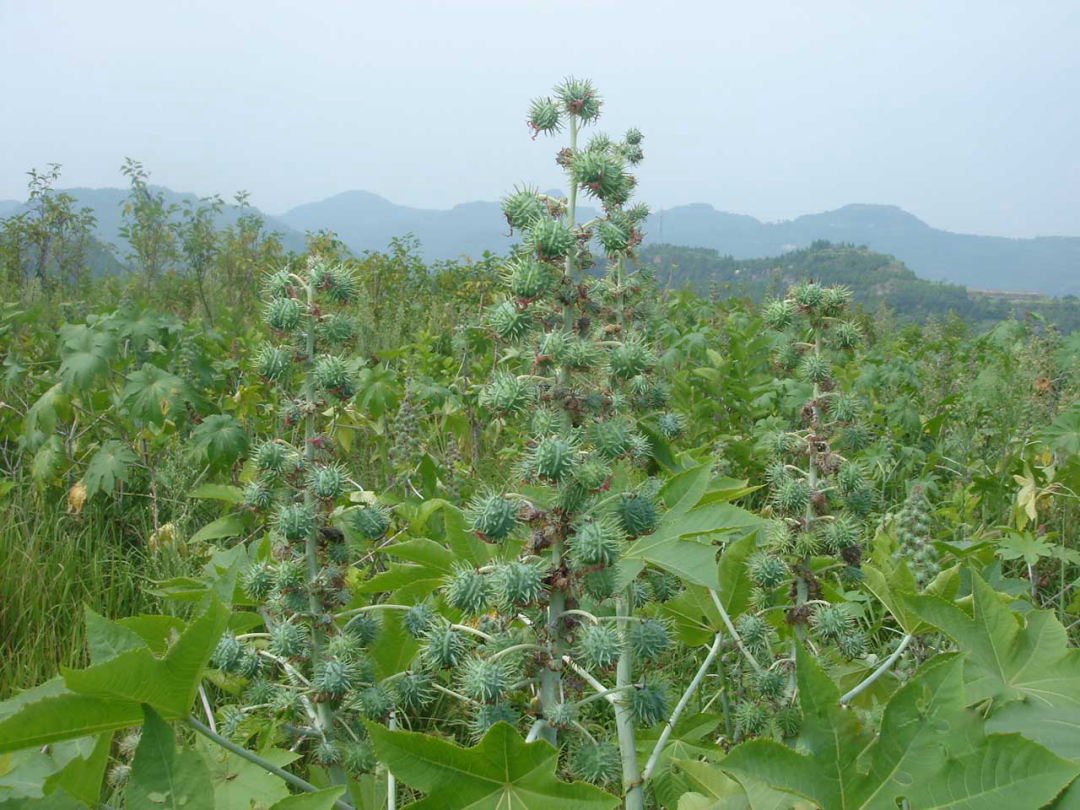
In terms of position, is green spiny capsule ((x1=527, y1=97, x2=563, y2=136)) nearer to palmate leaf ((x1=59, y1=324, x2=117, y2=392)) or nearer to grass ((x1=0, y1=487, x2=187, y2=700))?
grass ((x1=0, y1=487, x2=187, y2=700))

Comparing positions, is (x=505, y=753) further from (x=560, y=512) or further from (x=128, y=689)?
(x=128, y=689)

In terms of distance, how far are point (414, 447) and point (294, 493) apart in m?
2.59

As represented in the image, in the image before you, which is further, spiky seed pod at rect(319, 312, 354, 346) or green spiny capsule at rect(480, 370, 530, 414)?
spiky seed pod at rect(319, 312, 354, 346)

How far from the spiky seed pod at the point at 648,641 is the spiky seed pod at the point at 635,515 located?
20 centimetres

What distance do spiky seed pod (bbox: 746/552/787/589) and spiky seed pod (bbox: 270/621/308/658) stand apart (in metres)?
1.17

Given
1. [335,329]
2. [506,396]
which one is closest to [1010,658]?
[506,396]

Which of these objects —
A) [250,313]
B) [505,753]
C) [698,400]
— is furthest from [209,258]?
[505,753]

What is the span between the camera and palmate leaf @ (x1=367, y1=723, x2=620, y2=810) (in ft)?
4.29

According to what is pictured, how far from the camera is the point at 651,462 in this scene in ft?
12.0

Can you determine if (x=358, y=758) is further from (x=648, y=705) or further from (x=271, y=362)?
(x=271, y=362)

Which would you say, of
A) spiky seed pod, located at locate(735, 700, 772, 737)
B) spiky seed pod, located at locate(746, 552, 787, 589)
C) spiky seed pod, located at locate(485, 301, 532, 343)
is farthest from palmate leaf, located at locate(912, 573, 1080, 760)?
spiky seed pod, located at locate(485, 301, 532, 343)

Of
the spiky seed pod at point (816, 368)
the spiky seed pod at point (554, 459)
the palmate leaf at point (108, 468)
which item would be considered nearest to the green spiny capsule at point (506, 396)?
the spiky seed pod at point (554, 459)

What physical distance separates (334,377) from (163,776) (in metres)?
0.86

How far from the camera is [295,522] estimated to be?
1758 millimetres
